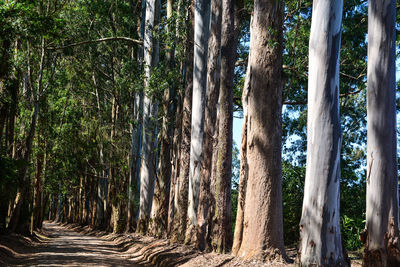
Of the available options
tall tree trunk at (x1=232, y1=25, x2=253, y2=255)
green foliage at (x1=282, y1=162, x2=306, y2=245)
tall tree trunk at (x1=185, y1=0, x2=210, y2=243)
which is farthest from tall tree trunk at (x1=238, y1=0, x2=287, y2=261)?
green foliage at (x1=282, y1=162, x2=306, y2=245)

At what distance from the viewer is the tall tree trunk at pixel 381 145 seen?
248 inches

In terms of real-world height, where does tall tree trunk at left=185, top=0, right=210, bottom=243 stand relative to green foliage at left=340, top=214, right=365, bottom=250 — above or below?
above

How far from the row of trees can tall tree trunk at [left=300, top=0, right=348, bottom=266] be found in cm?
1

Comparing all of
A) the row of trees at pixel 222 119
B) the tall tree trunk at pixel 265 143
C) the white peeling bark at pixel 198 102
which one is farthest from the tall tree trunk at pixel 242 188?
the white peeling bark at pixel 198 102

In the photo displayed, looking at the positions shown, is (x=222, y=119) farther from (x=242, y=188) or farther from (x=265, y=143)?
(x=265, y=143)

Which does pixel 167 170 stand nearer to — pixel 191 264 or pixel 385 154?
pixel 191 264

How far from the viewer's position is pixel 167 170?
59.5ft

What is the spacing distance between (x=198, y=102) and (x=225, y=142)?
282 cm

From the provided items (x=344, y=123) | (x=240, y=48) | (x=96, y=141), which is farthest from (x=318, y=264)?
(x=96, y=141)

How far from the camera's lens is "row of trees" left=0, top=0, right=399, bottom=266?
636 cm

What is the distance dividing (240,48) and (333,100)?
15584 millimetres

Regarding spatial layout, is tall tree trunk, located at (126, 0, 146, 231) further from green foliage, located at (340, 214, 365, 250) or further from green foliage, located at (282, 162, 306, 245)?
green foliage, located at (340, 214, 365, 250)

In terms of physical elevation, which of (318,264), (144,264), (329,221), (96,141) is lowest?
(144,264)

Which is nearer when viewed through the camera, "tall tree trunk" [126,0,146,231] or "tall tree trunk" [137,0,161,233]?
"tall tree trunk" [137,0,161,233]
